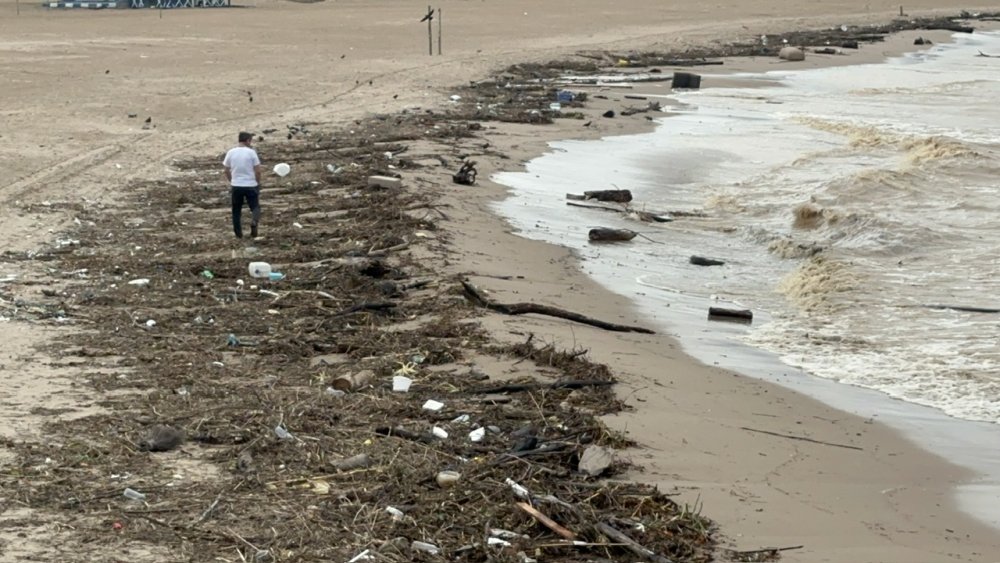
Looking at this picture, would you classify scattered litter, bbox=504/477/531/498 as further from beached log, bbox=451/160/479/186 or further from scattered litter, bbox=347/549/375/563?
beached log, bbox=451/160/479/186

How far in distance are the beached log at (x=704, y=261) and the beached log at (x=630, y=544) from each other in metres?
8.33

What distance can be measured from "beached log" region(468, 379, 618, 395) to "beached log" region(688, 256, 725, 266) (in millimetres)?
5760

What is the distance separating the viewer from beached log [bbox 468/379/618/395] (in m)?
8.98

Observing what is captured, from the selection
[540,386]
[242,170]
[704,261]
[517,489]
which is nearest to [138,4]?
[242,170]

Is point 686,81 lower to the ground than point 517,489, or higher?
lower

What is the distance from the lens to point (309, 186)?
17.7 meters

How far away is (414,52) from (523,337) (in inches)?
1112

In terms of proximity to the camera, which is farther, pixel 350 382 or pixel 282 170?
pixel 282 170

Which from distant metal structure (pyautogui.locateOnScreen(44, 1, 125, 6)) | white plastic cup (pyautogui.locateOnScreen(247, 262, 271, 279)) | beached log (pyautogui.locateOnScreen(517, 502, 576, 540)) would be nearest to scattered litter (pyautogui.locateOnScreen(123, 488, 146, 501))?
beached log (pyautogui.locateOnScreen(517, 502, 576, 540))

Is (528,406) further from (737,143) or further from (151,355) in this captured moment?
(737,143)

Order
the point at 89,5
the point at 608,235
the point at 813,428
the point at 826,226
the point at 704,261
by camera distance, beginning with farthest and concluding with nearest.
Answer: the point at 89,5
the point at 826,226
the point at 608,235
the point at 704,261
the point at 813,428

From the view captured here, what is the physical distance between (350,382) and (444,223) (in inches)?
236

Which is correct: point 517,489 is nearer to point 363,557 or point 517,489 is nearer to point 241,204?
point 363,557

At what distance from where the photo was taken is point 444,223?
14898mm
